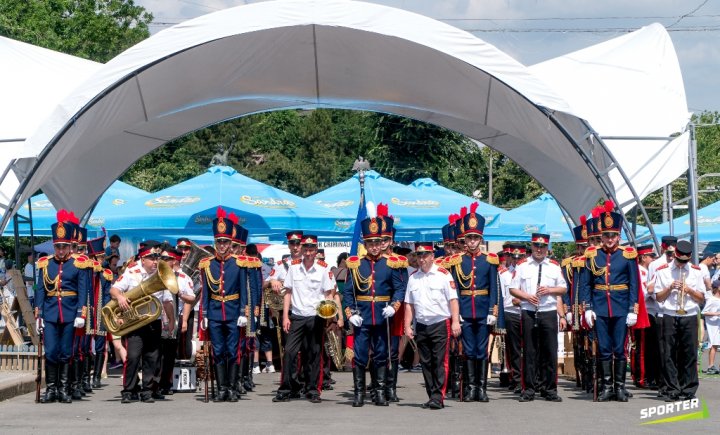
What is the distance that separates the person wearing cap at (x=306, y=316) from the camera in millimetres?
15203

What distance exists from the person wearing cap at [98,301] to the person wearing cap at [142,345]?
441mm

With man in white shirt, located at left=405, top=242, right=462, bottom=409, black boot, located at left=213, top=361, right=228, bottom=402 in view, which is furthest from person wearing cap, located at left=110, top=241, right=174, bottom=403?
man in white shirt, located at left=405, top=242, right=462, bottom=409

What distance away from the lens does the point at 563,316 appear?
Answer: 16.0 meters

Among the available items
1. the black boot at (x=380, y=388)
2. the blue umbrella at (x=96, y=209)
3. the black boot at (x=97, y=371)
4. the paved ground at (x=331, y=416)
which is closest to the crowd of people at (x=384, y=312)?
the black boot at (x=380, y=388)

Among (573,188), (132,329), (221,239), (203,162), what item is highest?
(203,162)

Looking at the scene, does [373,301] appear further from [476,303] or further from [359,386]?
[476,303]

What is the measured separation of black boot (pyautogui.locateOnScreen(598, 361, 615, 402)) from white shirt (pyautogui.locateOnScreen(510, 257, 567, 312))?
3.40ft

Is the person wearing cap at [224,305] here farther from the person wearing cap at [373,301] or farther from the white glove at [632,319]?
the white glove at [632,319]

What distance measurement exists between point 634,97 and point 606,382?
799 cm

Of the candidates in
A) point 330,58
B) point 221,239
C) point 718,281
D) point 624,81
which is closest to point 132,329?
point 221,239

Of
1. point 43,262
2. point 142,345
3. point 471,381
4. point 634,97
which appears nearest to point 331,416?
point 471,381

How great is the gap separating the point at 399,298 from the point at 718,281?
34.9 feet

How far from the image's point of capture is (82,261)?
49.4 feet

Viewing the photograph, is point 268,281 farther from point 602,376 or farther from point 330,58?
point 602,376
